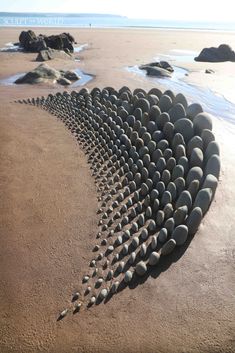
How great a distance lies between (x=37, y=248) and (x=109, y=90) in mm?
8380

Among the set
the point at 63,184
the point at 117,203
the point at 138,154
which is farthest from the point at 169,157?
the point at 63,184

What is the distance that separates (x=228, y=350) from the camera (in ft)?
15.8

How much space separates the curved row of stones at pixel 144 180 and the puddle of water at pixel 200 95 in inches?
204

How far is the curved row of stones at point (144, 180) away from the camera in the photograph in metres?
6.18

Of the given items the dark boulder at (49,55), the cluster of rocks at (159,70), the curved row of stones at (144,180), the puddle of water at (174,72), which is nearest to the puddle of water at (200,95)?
the puddle of water at (174,72)

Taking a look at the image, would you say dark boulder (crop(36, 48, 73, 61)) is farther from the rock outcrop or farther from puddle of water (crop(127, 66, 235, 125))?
puddle of water (crop(127, 66, 235, 125))

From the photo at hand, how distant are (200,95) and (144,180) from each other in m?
11.4

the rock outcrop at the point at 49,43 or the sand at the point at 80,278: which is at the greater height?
the rock outcrop at the point at 49,43

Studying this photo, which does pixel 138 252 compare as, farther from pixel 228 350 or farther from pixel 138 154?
pixel 138 154

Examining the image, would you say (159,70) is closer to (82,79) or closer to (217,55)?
(82,79)

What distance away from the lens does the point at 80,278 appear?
19.2 ft

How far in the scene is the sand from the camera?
16.1 feet

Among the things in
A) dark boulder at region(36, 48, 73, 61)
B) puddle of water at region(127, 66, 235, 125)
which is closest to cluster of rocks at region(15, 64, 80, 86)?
puddle of water at region(127, 66, 235, 125)

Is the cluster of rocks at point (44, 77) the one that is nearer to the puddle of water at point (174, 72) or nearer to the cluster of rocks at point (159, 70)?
the puddle of water at point (174, 72)
